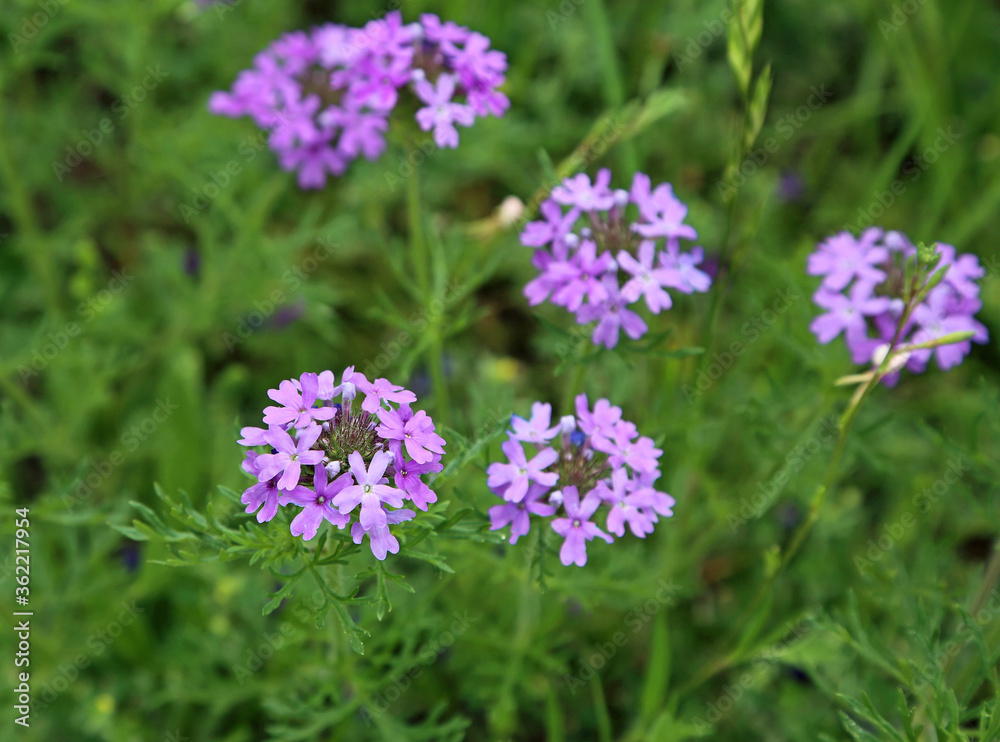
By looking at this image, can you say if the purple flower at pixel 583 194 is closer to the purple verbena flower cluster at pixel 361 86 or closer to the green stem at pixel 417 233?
the purple verbena flower cluster at pixel 361 86

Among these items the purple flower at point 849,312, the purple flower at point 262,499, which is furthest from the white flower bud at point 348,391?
the purple flower at point 849,312

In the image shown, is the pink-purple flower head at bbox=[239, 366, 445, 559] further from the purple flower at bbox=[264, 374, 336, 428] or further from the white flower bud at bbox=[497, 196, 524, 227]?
the white flower bud at bbox=[497, 196, 524, 227]

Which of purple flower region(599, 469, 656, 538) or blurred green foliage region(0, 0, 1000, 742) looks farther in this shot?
blurred green foliage region(0, 0, 1000, 742)

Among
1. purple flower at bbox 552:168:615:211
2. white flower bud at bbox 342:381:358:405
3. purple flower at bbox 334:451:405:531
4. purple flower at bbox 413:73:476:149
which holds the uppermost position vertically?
purple flower at bbox 413:73:476:149

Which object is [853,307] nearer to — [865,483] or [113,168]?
[865,483]

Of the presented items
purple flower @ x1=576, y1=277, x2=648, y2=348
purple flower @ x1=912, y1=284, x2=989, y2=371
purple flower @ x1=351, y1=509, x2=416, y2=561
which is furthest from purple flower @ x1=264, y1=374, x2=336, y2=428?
purple flower @ x1=912, y1=284, x2=989, y2=371

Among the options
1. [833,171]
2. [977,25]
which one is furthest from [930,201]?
[977,25]

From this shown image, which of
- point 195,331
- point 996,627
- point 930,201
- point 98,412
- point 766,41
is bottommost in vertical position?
point 98,412

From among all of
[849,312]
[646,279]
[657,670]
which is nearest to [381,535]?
[646,279]
